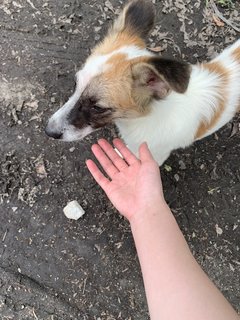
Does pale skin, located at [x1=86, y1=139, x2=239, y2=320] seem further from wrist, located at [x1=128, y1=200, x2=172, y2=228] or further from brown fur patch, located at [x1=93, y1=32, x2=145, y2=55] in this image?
brown fur patch, located at [x1=93, y1=32, x2=145, y2=55]

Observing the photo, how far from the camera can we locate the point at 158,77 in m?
2.31

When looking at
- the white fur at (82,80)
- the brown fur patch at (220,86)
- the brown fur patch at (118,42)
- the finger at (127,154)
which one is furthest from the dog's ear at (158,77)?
the brown fur patch at (220,86)

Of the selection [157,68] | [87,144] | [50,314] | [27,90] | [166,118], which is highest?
[157,68]

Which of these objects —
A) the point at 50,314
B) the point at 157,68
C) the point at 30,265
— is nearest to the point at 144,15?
the point at 157,68

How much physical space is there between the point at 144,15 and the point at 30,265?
194cm

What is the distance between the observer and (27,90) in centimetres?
357

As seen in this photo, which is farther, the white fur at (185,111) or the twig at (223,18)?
the twig at (223,18)

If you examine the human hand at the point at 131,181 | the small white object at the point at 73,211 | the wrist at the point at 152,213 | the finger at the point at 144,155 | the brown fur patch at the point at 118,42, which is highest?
the brown fur patch at the point at 118,42

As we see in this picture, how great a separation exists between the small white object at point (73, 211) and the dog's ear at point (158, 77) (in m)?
1.14

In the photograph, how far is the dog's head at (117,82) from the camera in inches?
95.1

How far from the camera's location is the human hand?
2.42 m

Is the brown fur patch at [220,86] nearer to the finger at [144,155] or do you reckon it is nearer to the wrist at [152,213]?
the finger at [144,155]

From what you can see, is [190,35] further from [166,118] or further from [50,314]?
[50,314]

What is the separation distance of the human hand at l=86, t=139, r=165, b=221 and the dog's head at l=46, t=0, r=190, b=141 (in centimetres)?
25
